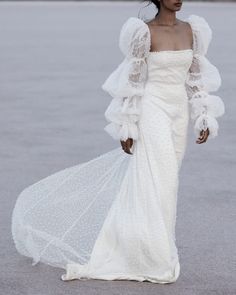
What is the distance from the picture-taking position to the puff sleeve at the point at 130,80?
6.42 metres

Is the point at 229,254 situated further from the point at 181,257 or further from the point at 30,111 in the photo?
the point at 30,111

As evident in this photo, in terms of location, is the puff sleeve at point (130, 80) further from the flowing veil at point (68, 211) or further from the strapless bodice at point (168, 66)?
the flowing veil at point (68, 211)

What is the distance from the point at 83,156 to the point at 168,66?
4.78 m

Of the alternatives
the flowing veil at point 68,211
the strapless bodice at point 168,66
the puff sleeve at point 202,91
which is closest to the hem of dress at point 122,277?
the flowing veil at point 68,211

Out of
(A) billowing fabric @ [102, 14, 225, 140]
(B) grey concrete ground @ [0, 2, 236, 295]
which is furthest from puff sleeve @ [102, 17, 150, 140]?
(B) grey concrete ground @ [0, 2, 236, 295]

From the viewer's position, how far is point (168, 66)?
21.4 feet

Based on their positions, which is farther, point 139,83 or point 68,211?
point 68,211

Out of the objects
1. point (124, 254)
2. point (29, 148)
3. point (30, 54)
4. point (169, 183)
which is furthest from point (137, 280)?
point (30, 54)

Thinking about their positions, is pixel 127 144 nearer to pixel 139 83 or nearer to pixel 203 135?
pixel 139 83

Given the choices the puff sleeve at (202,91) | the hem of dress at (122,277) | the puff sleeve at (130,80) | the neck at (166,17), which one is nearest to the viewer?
the puff sleeve at (130,80)

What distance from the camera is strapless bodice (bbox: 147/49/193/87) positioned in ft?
21.3

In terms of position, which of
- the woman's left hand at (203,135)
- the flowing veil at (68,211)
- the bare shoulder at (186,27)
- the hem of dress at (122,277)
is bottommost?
the hem of dress at (122,277)

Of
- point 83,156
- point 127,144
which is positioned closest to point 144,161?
point 127,144

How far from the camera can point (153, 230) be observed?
6562 millimetres
